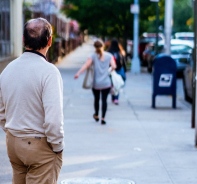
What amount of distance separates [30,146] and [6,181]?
3.17 meters

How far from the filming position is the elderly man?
466 cm

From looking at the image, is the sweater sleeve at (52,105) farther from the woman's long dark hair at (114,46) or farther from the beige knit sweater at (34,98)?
the woman's long dark hair at (114,46)

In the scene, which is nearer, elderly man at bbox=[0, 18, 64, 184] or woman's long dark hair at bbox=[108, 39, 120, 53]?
elderly man at bbox=[0, 18, 64, 184]

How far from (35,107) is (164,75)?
12.4 metres

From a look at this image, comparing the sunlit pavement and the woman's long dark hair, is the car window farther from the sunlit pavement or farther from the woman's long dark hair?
the woman's long dark hair

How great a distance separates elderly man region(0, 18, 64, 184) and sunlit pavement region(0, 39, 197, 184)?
2.97 metres

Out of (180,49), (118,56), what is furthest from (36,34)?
(180,49)

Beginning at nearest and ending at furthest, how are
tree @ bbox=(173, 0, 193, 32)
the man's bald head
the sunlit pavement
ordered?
the man's bald head, the sunlit pavement, tree @ bbox=(173, 0, 193, 32)

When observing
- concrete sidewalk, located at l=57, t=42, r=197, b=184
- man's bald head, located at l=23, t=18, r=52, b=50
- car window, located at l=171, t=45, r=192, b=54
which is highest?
man's bald head, located at l=23, t=18, r=52, b=50

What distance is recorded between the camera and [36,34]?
4.75 metres

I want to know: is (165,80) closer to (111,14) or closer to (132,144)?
(132,144)

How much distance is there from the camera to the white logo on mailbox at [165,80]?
1689cm

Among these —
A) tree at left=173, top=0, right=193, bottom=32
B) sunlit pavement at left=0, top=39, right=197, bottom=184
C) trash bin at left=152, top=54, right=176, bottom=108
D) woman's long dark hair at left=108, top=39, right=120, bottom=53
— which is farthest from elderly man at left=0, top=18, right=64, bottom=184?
tree at left=173, top=0, right=193, bottom=32

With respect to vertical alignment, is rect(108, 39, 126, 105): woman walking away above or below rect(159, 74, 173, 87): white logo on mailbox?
above
